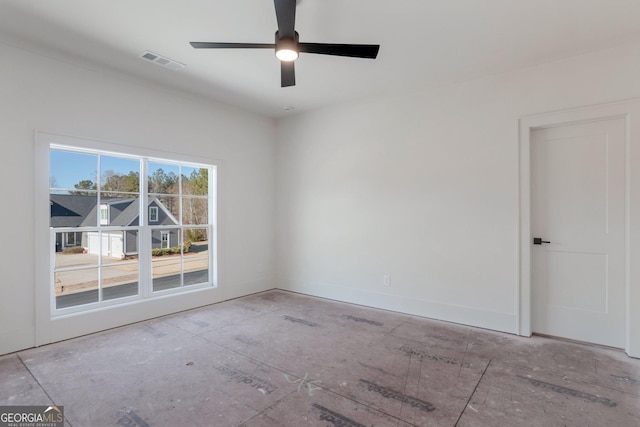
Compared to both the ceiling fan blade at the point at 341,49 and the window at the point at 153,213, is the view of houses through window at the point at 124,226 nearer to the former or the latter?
the window at the point at 153,213

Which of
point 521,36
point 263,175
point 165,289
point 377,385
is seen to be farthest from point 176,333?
point 521,36

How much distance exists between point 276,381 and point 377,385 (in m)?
0.77

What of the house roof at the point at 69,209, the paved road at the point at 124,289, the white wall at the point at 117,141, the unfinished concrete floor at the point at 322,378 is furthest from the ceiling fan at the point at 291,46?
the paved road at the point at 124,289

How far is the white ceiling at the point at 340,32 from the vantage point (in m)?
2.40

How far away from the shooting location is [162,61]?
3.25 m

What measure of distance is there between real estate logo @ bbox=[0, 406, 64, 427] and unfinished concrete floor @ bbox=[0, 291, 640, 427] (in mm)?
64

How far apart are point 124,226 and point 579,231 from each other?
4.96 meters

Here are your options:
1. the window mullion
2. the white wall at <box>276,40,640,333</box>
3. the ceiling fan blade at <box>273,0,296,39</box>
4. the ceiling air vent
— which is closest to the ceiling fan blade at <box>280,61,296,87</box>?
the ceiling fan blade at <box>273,0,296,39</box>

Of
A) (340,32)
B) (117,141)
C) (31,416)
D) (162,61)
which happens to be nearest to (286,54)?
(340,32)

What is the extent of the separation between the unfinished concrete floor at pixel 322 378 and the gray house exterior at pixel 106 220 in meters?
0.96

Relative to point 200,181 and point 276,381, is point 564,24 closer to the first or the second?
point 276,381

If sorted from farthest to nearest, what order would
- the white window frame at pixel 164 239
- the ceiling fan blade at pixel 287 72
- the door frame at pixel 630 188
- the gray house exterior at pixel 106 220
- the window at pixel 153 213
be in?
the white window frame at pixel 164 239 → the window at pixel 153 213 → the gray house exterior at pixel 106 220 → the door frame at pixel 630 188 → the ceiling fan blade at pixel 287 72

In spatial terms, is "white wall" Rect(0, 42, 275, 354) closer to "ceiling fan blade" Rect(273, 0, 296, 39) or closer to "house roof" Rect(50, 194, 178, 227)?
"house roof" Rect(50, 194, 178, 227)

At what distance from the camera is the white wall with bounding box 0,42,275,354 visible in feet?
9.38
